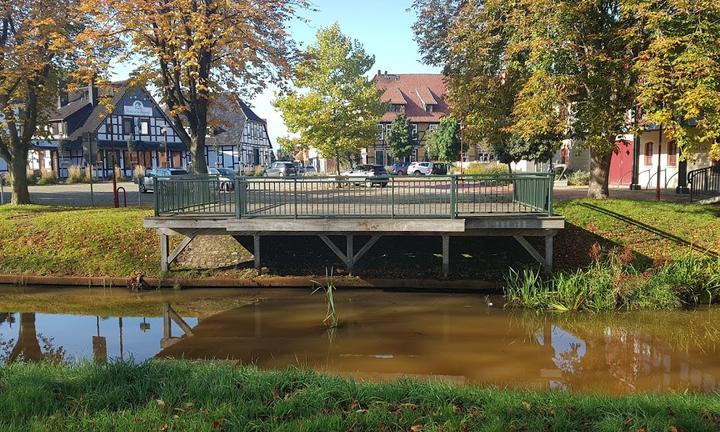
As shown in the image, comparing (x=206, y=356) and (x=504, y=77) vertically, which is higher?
(x=504, y=77)

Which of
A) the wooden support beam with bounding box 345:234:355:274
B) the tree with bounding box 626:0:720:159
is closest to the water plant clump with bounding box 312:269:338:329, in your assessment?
the wooden support beam with bounding box 345:234:355:274

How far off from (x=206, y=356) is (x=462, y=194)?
6.83m

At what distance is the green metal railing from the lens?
12492mm

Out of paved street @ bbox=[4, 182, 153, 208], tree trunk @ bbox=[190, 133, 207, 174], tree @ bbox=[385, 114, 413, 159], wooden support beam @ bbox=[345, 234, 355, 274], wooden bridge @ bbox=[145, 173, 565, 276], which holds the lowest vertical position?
wooden support beam @ bbox=[345, 234, 355, 274]

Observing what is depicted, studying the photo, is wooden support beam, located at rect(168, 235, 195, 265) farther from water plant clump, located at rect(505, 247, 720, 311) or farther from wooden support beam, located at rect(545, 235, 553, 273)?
wooden support beam, located at rect(545, 235, 553, 273)

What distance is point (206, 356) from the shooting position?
30.1 feet

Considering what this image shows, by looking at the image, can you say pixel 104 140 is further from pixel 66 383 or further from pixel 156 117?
pixel 66 383

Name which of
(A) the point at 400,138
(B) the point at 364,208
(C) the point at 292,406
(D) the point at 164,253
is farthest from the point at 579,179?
(A) the point at 400,138

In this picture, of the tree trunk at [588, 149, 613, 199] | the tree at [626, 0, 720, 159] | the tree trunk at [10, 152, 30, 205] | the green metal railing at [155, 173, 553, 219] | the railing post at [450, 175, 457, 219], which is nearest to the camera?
the railing post at [450, 175, 457, 219]

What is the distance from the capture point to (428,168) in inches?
2089

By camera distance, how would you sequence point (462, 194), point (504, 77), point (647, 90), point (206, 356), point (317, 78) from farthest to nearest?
1. point (317, 78)
2. point (504, 77)
3. point (647, 90)
4. point (462, 194)
5. point (206, 356)

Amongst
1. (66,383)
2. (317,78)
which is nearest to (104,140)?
(317,78)

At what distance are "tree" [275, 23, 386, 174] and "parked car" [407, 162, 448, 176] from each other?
13398 millimetres

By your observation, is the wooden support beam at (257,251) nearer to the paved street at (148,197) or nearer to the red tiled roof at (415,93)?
the paved street at (148,197)
